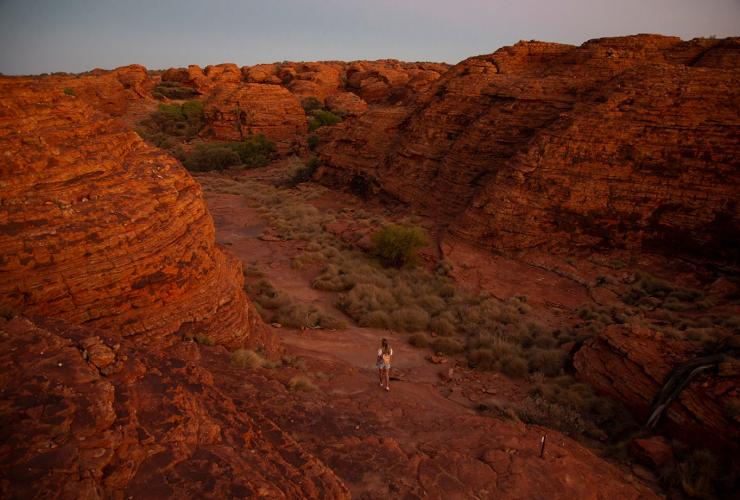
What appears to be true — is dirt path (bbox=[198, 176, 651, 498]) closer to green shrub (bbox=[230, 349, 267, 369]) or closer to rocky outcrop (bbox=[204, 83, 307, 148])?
green shrub (bbox=[230, 349, 267, 369])

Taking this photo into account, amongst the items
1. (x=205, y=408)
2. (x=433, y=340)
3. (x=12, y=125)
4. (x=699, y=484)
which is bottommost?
(x=433, y=340)

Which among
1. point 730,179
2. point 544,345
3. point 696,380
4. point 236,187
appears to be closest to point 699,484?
point 696,380

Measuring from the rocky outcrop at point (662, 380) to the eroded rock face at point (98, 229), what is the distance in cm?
745

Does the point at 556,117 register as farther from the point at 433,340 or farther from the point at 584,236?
the point at 433,340

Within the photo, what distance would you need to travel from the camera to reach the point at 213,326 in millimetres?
7770

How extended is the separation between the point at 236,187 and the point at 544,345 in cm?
2252

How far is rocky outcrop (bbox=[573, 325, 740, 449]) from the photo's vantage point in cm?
660

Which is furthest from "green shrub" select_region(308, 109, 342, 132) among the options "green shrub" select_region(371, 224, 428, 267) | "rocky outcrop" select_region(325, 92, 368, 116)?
"green shrub" select_region(371, 224, 428, 267)

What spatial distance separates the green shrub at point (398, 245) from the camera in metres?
16.2

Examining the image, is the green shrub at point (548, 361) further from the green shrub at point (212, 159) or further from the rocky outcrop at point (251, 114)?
the rocky outcrop at point (251, 114)

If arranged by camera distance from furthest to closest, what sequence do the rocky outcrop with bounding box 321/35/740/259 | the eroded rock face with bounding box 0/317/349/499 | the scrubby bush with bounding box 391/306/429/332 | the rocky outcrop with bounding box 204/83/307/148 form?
the rocky outcrop with bounding box 204/83/307/148, the rocky outcrop with bounding box 321/35/740/259, the scrubby bush with bounding box 391/306/429/332, the eroded rock face with bounding box 0/317/349/499

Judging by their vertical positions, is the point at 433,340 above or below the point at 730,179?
below

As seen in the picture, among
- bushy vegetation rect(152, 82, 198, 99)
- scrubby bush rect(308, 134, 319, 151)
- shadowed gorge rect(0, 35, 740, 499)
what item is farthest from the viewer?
bushy vegetation rect(152, 82, 198, 99)

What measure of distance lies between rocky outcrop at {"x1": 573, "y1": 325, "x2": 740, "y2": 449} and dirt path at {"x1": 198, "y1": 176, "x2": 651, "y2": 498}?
161 cm
